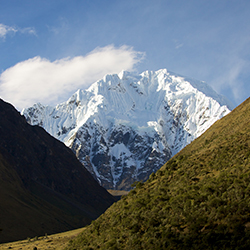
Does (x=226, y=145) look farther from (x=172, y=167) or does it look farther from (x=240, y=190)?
(x=240, y=190)

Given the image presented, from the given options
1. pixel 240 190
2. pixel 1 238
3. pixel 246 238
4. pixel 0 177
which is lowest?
pixel 246 238

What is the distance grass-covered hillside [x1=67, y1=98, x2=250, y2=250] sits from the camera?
1168 inches

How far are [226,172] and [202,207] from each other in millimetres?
5661

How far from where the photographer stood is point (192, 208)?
33.4 m

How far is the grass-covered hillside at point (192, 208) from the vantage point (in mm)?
29672

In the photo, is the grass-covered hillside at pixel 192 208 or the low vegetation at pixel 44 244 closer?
the grass-covered hillside at pixel 192 208

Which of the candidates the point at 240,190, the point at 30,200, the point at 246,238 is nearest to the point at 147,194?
the point at 240,190

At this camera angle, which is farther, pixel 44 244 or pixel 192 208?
pixel 44 244

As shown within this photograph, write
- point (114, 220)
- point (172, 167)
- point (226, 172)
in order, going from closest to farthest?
point (226, 172) → point (114, 220) → point (172, 167)

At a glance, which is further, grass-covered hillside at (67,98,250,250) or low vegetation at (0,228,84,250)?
low vegetation at (0,228,84,250)

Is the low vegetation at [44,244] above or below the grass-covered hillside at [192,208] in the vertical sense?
above

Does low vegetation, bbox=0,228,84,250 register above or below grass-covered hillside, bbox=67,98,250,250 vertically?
above

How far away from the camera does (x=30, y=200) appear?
153625 millimetres

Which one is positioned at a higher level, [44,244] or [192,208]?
[44,244]
